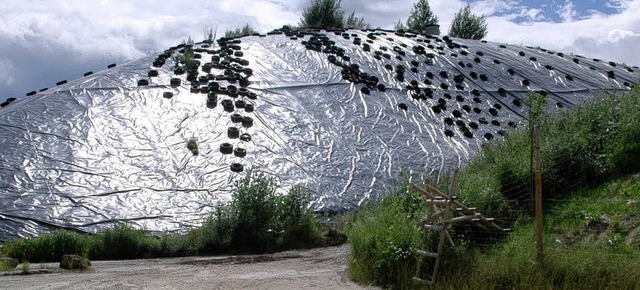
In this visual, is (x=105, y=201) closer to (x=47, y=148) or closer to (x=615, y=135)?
(x=47, y=148)

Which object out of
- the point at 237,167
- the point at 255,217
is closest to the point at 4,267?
the point at 255,217

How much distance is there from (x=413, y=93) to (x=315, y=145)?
4.55m

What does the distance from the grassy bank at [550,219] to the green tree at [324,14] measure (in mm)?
20850

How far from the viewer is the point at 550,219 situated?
965cm

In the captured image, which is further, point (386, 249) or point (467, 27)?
point (467, 27)

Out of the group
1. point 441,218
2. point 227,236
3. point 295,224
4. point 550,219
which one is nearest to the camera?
point 441,218

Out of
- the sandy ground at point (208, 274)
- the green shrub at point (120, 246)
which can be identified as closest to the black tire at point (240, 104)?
the green shrub at point (120, 246)

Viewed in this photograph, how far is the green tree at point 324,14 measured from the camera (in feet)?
111

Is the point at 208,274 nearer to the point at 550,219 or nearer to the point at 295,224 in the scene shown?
the point at 295,224

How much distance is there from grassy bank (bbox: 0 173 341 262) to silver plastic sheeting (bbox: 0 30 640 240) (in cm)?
68

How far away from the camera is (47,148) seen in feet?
50.2

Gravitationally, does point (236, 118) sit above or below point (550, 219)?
above

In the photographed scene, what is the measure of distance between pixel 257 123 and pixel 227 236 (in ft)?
15.5

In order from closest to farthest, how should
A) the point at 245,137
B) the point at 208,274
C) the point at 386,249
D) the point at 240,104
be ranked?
the point at 386,249
the point at 208,274
the point at 245,137
the point at 240,104
